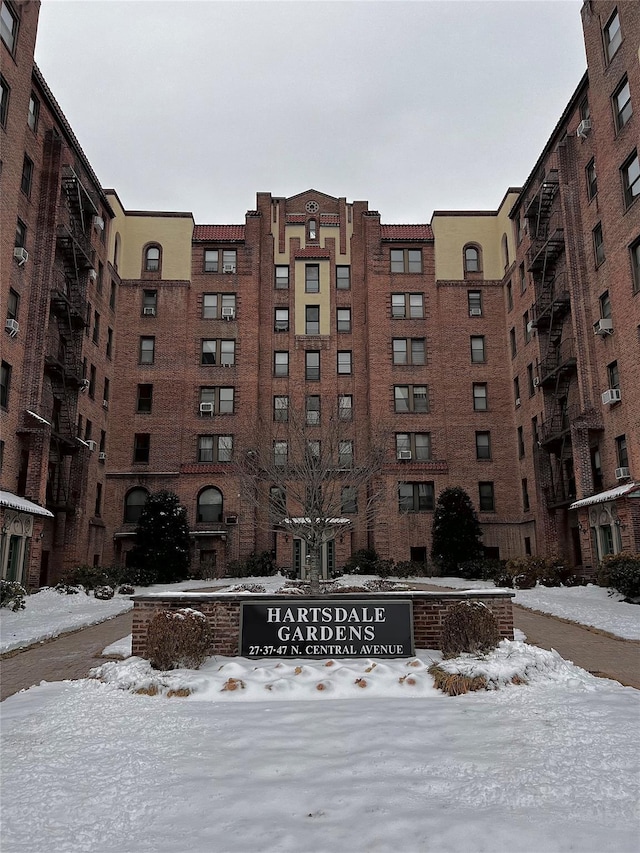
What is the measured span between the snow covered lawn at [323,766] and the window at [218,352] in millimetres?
30336

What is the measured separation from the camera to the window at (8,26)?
22484mm

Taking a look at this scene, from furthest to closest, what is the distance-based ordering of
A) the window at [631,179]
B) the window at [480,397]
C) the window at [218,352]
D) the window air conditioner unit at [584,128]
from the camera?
the window at [218,352]
the window at [480,397]
the window air conditioner unit at [584,128]
the window at [631,179]

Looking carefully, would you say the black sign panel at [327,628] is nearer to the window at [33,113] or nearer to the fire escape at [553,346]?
the fire escape at [553,346]

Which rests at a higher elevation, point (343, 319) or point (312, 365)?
point (343, 319)

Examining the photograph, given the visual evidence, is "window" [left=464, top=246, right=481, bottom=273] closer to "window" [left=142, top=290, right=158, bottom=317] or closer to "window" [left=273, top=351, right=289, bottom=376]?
"window" [left=273, top=351, right=289, bottom=376]

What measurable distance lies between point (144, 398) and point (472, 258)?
72.8ft

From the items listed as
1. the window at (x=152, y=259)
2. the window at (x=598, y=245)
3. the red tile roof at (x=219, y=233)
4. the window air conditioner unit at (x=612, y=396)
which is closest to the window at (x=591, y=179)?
the window at (x=598, y=245)

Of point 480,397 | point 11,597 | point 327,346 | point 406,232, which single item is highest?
point 406,232

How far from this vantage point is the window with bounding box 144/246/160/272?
1545 inches

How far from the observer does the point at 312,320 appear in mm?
39531

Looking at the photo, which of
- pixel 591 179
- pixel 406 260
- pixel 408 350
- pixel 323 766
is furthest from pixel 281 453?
pixel 406 260

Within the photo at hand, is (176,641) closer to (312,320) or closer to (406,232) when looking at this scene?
(312,320)

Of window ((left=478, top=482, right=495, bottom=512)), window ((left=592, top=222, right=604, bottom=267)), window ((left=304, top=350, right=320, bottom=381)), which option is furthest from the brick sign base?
window ((left=304, top=350, right=320, bottom=381))

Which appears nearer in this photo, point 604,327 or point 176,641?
point 176,641
